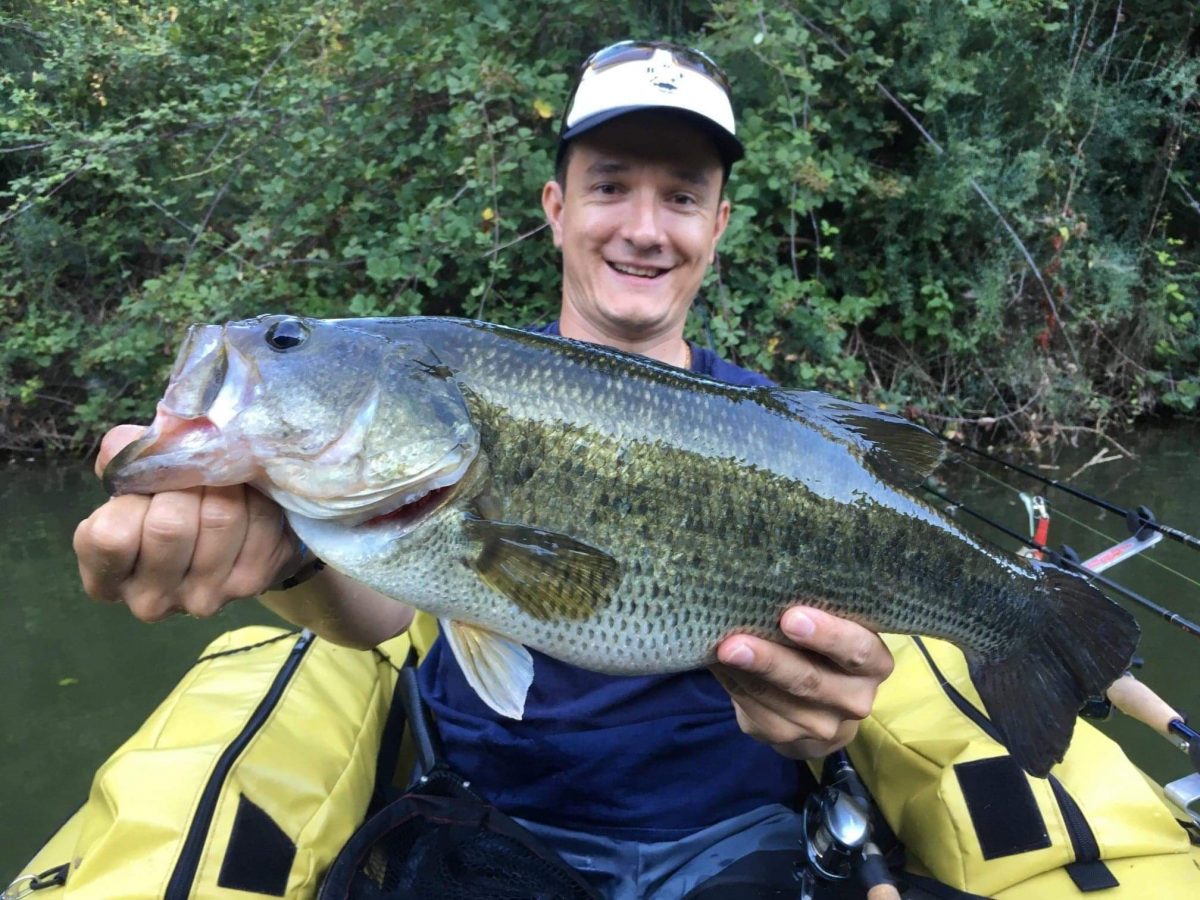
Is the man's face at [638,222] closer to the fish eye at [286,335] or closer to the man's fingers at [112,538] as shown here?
the fish eye at [286,335]

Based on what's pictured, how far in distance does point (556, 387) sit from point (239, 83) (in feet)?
22.1

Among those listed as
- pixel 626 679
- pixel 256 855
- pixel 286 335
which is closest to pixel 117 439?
pixel 286 335

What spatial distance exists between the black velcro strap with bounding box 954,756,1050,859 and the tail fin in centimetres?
20

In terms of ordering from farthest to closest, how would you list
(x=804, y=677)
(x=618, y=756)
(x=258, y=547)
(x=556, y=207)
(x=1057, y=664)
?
1. (x=556, y=207)
2. (x=618, y=756)
3. (x=1057, y=664)
4. (x=804, y=677)
5. (x=258, y=547)

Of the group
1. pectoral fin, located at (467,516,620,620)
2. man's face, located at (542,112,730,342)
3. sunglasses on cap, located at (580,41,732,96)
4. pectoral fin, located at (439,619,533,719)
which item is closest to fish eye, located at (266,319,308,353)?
pectoral fin, located at (467,516,620,620)

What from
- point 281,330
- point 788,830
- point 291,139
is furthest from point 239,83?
point 788,830

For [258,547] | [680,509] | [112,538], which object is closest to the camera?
[112,538]

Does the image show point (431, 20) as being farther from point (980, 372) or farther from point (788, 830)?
point (788, 830)

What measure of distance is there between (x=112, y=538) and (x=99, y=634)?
11.5 ft

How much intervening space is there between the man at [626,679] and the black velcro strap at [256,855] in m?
Answer: 0.38

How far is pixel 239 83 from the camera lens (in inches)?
263

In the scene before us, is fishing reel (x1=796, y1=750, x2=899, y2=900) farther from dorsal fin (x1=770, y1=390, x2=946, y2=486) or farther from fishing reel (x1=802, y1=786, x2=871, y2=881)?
dorsal fin (x1=770, y1=390, x2=946, y2=486)

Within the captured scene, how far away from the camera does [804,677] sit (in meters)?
1.51

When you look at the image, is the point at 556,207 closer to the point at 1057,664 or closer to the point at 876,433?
the point at 876,433
